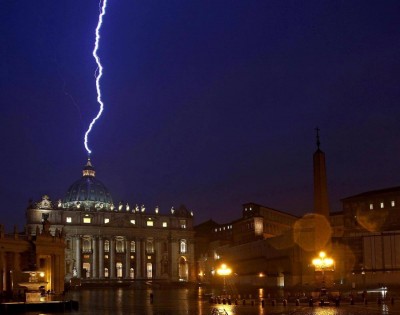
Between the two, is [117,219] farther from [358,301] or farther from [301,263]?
[358,301]

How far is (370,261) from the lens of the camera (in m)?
64.4

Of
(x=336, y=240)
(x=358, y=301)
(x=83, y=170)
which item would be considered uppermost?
(x=83, y=170)

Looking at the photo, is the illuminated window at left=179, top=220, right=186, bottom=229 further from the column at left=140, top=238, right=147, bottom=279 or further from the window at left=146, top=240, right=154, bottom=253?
the column at left=140, top=238, right=147, bottom=279

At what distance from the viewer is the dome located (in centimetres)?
13712

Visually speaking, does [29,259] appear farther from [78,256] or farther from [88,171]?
[88,171]

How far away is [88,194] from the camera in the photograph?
138250 millimetres

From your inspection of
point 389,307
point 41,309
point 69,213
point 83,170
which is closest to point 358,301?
point 389,307

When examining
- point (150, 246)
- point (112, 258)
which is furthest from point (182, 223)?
point (112, 258)

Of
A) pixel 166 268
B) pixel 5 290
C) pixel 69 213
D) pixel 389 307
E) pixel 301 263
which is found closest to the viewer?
pixel 389 307

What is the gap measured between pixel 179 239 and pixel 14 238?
284 feet

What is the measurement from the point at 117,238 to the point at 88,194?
17.0 meters

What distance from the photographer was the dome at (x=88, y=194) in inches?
5399

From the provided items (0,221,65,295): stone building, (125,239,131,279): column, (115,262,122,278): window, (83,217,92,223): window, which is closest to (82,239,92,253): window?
(83,217,92,223): window

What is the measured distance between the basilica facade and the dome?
21 centimetres
